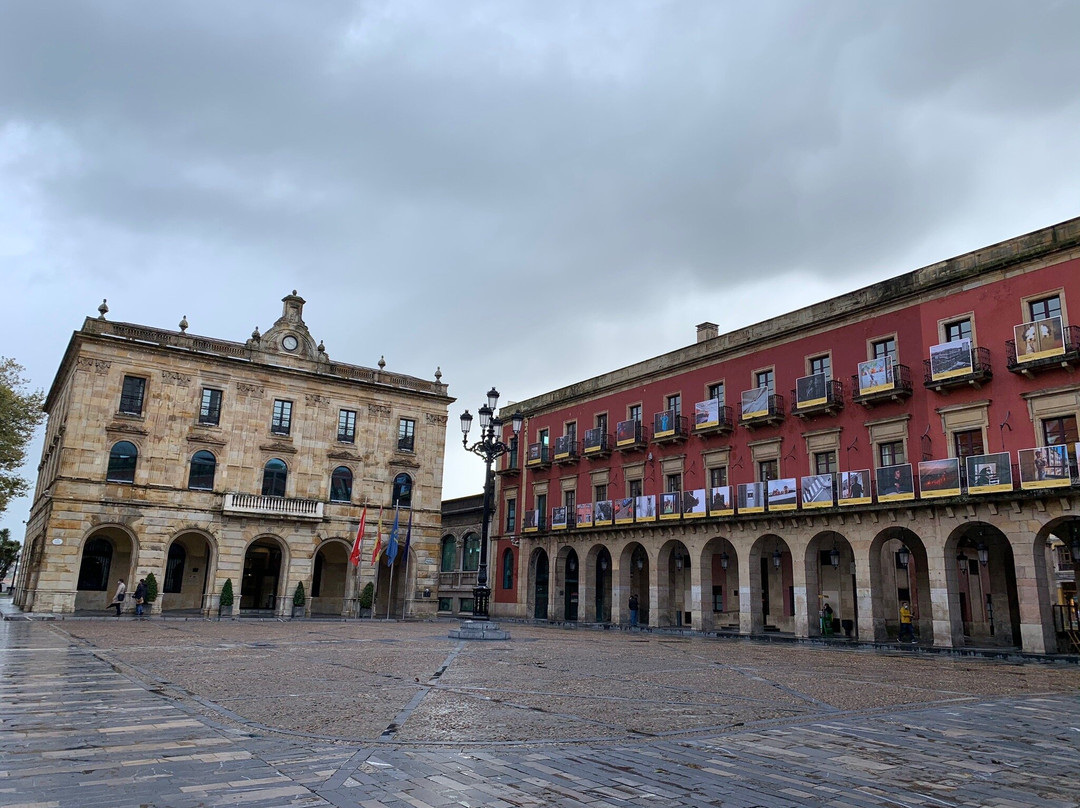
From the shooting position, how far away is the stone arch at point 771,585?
30.5 meters

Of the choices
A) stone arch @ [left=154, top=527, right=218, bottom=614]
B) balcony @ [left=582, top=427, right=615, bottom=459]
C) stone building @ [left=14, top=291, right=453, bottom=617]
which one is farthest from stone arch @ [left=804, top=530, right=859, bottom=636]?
stone arch @ [left=154, top=527, right=218, bottom=614]

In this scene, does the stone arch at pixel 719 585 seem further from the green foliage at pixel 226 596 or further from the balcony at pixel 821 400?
the green foliage at pixel 226 596

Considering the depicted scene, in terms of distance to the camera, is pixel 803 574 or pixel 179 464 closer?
pixel 803 574

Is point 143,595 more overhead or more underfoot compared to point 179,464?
more underfoot

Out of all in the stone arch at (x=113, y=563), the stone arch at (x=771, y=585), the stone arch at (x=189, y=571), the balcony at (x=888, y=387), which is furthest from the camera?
the stone arch at (x=189, y=571)

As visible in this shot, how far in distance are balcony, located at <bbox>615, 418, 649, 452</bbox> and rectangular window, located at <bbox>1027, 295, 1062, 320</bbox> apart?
16.9m

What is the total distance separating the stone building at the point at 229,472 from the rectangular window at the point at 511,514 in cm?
436

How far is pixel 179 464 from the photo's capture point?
3750 cm

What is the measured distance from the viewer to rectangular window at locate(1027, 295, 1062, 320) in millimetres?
23406

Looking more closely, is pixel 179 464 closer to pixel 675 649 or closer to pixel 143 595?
pixel 143 595

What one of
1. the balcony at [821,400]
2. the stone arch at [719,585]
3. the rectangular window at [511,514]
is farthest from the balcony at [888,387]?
the rectangular window at [511,514]

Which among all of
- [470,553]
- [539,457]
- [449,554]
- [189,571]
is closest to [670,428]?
[539,457]

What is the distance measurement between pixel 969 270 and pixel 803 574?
1206 cm

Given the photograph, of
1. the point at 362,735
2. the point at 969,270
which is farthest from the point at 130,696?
the point at 969,270
